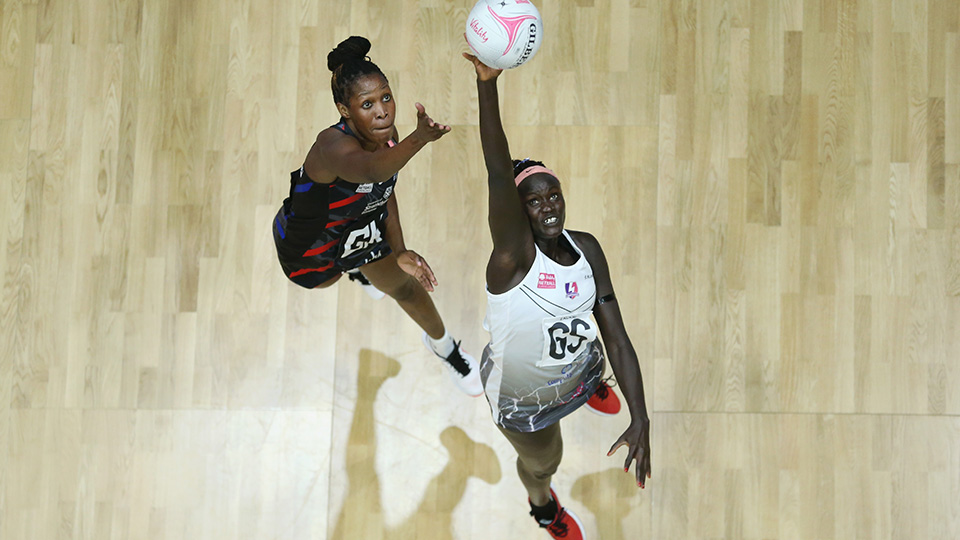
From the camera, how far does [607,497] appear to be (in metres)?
3.42

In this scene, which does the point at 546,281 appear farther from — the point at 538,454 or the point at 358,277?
the point at 358,277

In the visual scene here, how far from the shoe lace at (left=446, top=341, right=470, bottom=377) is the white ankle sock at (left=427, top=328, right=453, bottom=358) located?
22mm

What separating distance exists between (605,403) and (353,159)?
5.24ft

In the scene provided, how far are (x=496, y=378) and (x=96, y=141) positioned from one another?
2515 mm

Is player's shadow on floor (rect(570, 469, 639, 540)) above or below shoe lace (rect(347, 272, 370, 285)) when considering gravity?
below

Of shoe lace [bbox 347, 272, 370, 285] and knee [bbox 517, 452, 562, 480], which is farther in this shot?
shoe lace [bbox 347, 272, 370, 285]

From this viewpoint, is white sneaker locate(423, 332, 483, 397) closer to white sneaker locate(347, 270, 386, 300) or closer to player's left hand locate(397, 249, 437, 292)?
white sneaker locate(347, 270, 386, 300)

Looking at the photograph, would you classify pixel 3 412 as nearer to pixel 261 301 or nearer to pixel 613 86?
pixel 261 301

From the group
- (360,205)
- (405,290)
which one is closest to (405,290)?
(405,290)

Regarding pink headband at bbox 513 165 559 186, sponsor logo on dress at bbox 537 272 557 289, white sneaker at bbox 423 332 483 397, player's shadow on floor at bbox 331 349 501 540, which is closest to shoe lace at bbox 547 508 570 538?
player's shadow on floor at bbox 331 349 501 540

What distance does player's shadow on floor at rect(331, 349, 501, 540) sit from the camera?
11.2ft

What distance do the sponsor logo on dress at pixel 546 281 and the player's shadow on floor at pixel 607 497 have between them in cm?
140

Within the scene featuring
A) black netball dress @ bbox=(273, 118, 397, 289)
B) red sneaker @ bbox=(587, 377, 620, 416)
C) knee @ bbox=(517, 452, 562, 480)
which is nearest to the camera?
black netball dress @ bbox=(273, 118, 397, 289)

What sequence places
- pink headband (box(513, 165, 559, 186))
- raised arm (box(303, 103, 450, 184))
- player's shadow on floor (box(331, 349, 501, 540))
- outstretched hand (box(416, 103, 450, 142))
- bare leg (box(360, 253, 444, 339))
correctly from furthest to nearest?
1. player's shadow on floor (box(331, 349, 501, 540))
2. bare leg (box(360, 253, 444, 339))
3. pink headband (box(513, 165, 559, 186))
4. raised arm (box(303, 103, 450, 184))
5. outstretched hand (box(416, 103, 450, 142))
